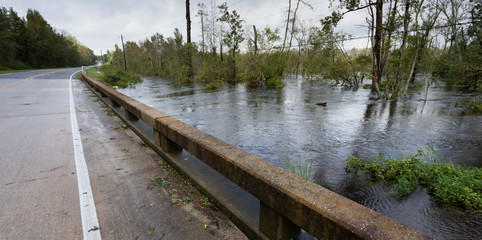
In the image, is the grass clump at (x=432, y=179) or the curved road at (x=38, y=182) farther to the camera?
the grass clump at (x=432, y=179)

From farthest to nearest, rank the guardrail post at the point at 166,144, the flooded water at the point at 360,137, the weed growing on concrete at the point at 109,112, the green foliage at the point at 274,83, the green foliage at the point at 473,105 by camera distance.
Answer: the green foliage at the point at 274,83 → the green foliage at the point at 473,105 → the weed growing on concrete at the point at 109,112 → the guardrail post at the point at 166,144 → the flooded water at the point at 360,137

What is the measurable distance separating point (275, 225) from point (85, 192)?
2620 millimetres

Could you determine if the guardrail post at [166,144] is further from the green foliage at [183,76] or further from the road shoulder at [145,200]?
the green foliage at [183,76]

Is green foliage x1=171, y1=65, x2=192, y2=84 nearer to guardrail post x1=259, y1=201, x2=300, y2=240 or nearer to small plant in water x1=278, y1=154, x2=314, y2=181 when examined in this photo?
small plant in water x1=278, y1=154, x2=314, y2=181

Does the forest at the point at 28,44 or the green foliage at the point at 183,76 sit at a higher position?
the forest at the point at 28,44

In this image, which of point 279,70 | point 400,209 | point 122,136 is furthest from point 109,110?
point 279,70

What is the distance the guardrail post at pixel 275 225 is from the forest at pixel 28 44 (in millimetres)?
53924

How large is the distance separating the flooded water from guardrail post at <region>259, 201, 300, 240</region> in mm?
2318

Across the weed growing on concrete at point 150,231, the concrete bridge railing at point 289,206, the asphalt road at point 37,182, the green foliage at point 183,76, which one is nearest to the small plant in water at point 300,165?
the concrete bridge railing at point 289,206

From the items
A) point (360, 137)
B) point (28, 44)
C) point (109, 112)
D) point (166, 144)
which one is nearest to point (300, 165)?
point (166, 144)

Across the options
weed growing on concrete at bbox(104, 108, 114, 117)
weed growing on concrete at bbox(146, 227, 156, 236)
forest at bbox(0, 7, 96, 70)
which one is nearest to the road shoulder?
weed growing on concrete at bbox(146, 227, 156, 236)

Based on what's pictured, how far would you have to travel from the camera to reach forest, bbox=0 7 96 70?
42.5 metres

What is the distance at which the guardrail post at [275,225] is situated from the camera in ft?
6.38

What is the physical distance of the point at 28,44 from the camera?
53375 millimetres
